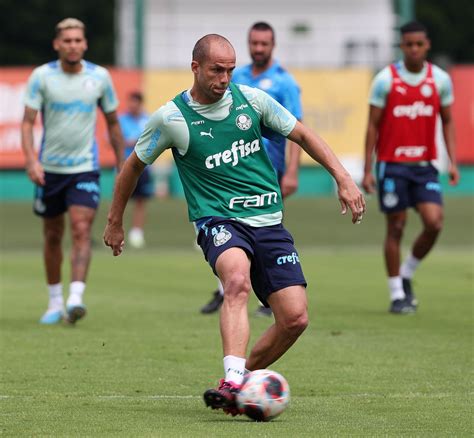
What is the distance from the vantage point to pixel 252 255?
8.23 metres

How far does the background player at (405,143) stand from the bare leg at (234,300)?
5.09 metres

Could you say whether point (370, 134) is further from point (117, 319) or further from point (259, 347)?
point (259, 347)

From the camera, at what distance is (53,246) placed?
12.7 meters

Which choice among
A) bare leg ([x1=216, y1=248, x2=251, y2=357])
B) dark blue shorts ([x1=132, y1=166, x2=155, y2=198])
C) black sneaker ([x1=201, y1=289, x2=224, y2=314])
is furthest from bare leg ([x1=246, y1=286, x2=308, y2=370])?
dark blue shorts ([x1=132, y1=166, x2=155, y2=198])

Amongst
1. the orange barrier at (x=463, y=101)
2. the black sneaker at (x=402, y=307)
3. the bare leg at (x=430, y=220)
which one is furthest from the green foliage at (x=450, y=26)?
the black sneaker at (x=402, y=307)

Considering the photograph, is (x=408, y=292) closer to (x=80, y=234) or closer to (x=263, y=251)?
(x=80, y=234)

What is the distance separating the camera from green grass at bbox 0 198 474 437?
25.4 ft

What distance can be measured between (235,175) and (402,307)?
5.10 meters

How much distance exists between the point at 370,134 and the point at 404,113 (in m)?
0.37

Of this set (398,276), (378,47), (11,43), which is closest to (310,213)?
(378,47)

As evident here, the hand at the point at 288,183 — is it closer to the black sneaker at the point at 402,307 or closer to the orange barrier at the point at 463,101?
the black sneaker at the point at 402,307

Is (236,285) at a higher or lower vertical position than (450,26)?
lower

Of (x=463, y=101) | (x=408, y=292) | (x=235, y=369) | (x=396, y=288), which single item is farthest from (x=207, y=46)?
(x=463, y=101)

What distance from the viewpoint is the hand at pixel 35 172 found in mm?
12016
